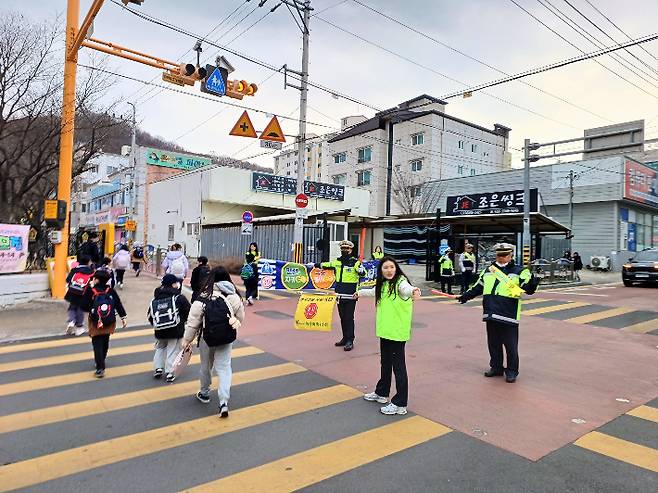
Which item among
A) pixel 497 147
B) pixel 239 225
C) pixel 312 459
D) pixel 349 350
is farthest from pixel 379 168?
pixel 312 459

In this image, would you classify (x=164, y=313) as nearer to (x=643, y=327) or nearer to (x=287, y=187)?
(x=643, y=327)

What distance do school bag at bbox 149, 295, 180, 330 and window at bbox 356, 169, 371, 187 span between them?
163 feet

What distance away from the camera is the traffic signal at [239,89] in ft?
39.3

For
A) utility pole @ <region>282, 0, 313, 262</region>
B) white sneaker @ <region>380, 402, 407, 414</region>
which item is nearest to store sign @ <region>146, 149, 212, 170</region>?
utility pole @ <region>282, 0, 313, 262</region>

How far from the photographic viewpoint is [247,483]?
3496mm

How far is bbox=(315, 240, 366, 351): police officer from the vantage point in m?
7.96

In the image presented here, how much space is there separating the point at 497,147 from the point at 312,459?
183 feet

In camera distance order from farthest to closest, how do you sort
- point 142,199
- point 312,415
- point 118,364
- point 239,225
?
point 142,199 → point 239,225 → point 118,364 → point 312,415

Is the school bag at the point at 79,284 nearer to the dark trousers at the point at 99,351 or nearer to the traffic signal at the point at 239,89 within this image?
the dark trousers at the point at 99,351

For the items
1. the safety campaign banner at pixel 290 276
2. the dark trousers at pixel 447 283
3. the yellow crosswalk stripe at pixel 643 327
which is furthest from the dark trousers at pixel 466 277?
the yellow crosswalk stripe at pixel 643 327

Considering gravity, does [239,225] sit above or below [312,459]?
above

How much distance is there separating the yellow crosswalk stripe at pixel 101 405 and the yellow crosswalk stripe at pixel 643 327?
340 inches

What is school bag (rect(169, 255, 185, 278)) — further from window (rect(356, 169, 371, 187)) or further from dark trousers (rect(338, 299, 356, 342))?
window (rect(356, 169, 371, 187))

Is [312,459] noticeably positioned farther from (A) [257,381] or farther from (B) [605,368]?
(B) [605,368]
